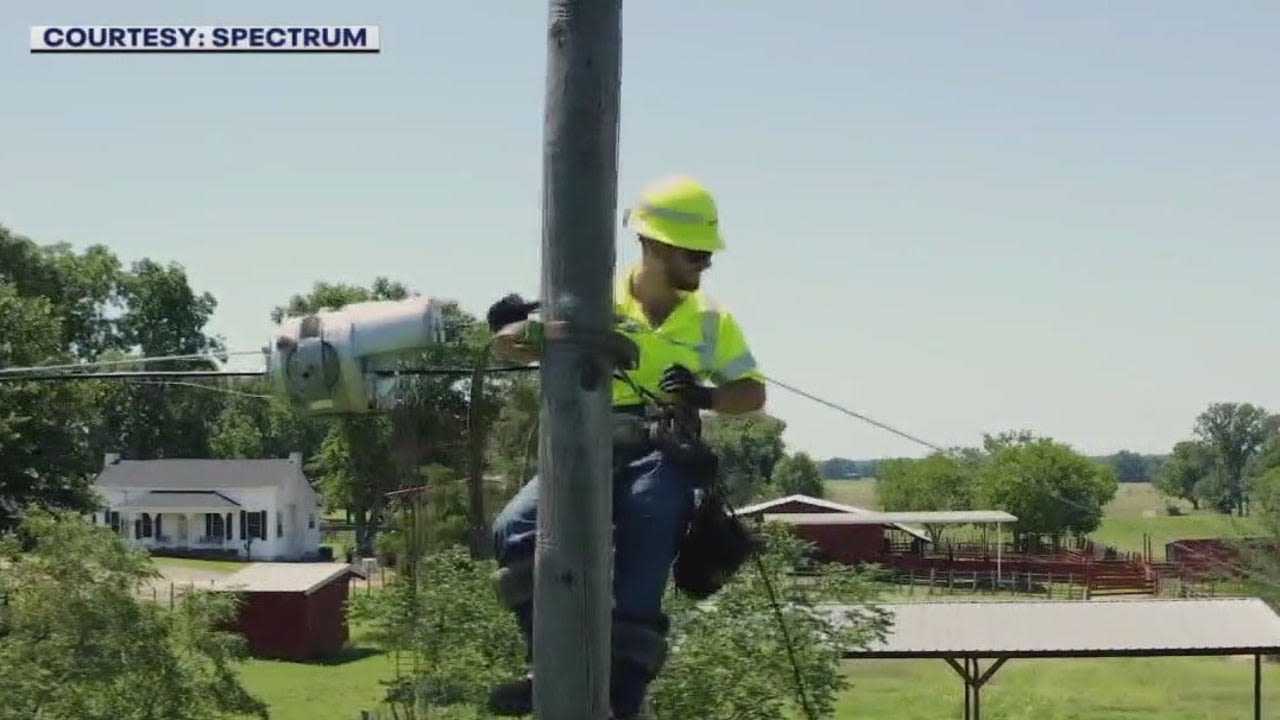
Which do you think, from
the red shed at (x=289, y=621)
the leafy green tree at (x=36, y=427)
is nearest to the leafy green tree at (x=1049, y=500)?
the red shed at (x=289, y=621)

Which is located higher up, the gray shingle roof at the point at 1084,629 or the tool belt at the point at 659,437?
the tool belt at the point at 659,437

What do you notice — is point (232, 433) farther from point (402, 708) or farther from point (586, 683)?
point (586, 683)

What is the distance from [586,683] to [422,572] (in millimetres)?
14042

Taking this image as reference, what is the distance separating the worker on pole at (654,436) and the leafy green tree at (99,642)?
12507mm

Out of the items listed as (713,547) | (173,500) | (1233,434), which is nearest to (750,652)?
(713,547)

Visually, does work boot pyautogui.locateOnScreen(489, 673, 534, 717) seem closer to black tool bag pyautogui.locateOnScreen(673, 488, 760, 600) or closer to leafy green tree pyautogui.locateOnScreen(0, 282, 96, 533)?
black tool bag pyautogui.locateOnScreen(673, 488, 760, 600)

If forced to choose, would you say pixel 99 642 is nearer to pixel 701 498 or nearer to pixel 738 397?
pixel 701 498

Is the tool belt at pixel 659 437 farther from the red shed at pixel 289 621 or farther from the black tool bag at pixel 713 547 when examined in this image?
the red shed at pixel 289 621

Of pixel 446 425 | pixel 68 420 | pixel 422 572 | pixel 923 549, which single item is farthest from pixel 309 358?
pixel 923 549

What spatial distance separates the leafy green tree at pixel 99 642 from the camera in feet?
49.7

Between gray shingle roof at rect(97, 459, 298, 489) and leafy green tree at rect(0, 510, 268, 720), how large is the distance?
141 feet

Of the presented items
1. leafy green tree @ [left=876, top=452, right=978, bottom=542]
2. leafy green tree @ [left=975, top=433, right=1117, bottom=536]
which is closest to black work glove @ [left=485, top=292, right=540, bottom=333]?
leafy green tree @ [left=975, top=433, right=1117, bottom=536]

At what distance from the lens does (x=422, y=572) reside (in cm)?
1691

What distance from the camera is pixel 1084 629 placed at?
22.1 meters
